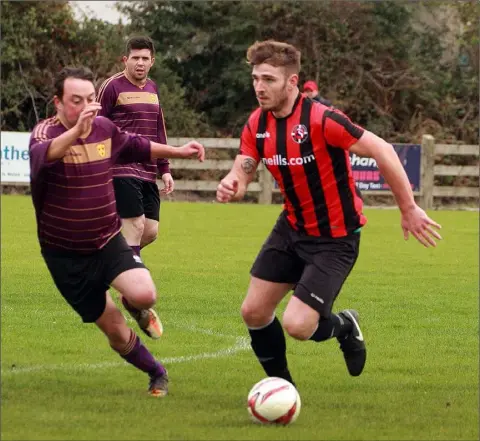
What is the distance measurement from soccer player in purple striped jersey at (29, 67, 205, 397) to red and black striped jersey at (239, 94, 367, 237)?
2.89 feet

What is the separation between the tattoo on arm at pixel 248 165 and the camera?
6.62 meters

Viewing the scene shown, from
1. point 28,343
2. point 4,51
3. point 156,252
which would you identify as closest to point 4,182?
point 4,51

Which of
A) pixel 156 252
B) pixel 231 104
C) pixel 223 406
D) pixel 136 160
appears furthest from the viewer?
pixel 231 104

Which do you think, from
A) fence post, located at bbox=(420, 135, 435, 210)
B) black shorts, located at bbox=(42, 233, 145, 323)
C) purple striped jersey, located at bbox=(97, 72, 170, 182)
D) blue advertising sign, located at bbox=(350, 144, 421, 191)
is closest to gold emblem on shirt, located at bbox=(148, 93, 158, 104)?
purple striped jersey, located at bbox=(97, 72, 170, 182)

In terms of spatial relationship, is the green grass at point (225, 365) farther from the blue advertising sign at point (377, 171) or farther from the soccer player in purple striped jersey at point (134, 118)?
the blue advertising sign at point (377, 171)

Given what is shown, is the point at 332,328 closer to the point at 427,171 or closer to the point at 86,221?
the point at 86,221

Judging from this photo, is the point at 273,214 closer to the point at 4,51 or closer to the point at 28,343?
the point at 4,51

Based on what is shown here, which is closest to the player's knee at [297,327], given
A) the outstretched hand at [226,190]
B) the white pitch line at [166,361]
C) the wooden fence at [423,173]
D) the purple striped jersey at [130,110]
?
the outstretched hand at [226,190]

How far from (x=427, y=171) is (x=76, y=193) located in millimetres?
20123

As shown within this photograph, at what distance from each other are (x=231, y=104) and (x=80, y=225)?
2480 cm

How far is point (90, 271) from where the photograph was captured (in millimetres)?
6496

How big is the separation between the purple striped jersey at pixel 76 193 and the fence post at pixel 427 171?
19.7 m

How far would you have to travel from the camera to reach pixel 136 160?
6902 millimetres

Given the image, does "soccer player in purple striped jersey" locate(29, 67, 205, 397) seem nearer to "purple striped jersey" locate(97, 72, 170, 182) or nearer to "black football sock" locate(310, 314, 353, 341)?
"black football sock" locate(310, 314, 353, 341)
